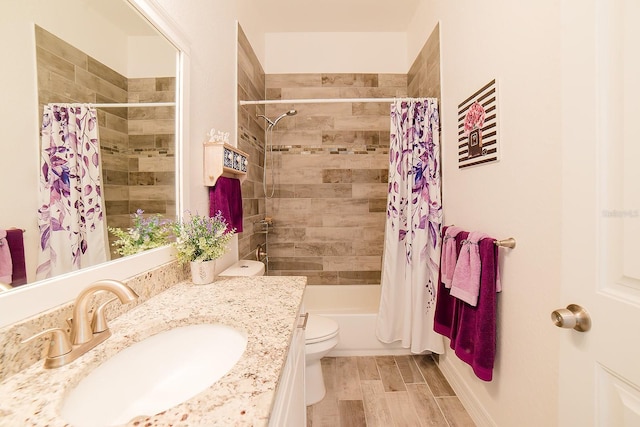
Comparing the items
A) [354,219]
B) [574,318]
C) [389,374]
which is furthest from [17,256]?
[354,219]

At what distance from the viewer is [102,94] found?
2.81 ft

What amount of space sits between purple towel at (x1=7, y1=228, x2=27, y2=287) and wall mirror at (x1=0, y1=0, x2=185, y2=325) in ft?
0.04

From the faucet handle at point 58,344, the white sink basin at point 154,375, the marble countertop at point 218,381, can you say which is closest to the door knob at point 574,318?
the marble countertop at point 218,381

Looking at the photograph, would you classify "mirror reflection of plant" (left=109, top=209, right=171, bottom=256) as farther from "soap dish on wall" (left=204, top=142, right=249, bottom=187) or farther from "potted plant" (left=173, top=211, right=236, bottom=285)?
"soap dish on wall" (left=204, top=142, right=249, bottom=187)

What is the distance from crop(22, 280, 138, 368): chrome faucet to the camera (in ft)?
1.94

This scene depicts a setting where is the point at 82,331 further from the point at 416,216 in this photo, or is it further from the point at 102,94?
the point at 416,216

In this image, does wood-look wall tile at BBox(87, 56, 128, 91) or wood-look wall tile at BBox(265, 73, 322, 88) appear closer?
wood-look wall tile at BBox(87, 56, 128, 91)

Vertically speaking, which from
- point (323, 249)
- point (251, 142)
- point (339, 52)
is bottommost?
point (323, 249)

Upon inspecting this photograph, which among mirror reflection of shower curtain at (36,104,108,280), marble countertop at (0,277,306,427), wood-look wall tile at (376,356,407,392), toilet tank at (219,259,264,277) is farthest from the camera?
wood-look wall tile at (376,356,407,392)

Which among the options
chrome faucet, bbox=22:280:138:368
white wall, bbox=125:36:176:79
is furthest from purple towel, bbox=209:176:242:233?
chrome faucet, bbox=22:280:138:368

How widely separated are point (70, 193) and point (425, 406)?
79.4 inches

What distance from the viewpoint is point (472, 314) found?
139cm

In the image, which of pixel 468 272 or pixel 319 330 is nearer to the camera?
pixel 468 272

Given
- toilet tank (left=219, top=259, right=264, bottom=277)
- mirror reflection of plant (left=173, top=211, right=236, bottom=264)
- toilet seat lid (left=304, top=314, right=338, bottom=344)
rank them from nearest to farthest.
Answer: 1. mirror reflection of plant (left=173, top=211, right=236, bottom=264)
2. toilet tank (left=219, top=259, right=264, bottom=277)
3. toilet seat lid (left=304, top=314, right=338, bottom=344)
